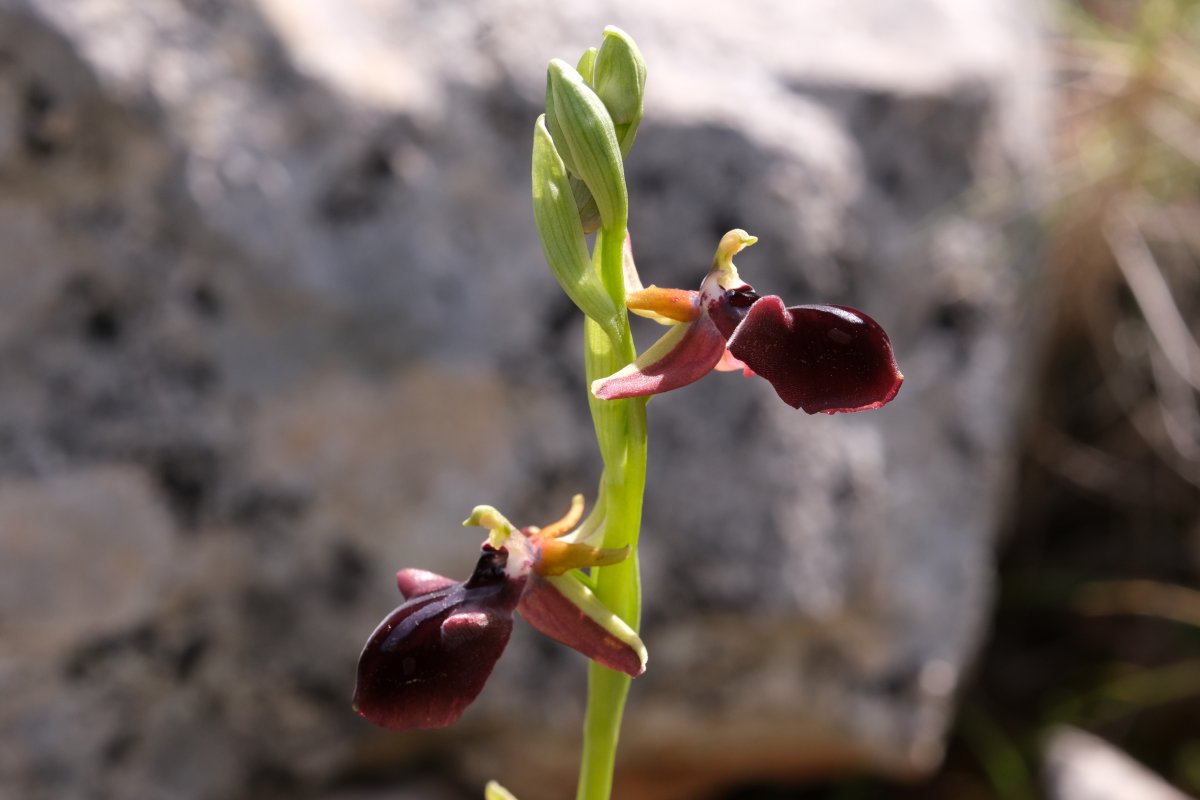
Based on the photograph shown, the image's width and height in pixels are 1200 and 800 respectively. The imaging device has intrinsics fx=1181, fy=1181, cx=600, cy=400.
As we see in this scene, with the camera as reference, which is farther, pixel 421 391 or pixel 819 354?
pixel 421 391

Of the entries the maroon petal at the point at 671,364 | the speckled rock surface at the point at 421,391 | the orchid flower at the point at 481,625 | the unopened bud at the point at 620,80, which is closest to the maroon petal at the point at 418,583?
the orchid flower at the point at 481,625

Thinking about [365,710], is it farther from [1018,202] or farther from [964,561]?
[1018,202]

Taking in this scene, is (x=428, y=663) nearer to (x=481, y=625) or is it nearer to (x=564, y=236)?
(x=481, y=625)

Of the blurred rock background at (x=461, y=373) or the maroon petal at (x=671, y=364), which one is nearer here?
the maroon petal at (x=671, y=364)

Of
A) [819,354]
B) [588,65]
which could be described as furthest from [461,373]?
[819,354]

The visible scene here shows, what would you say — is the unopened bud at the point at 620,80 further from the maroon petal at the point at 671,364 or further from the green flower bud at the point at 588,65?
the maroon petal at the point at 671,364

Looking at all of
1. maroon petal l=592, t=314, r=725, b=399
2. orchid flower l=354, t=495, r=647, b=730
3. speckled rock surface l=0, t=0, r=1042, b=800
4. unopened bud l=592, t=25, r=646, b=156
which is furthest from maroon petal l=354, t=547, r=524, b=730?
speckled rock surface l=0, t=0, r=1042, b=800

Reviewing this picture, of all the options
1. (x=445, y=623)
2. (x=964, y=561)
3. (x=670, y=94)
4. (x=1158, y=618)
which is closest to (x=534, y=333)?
(x=670, y=94)
